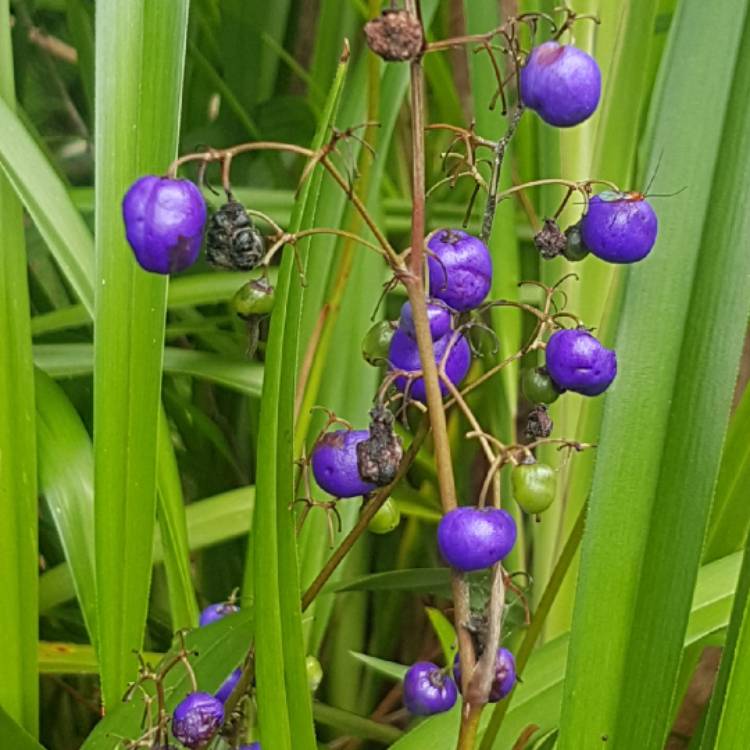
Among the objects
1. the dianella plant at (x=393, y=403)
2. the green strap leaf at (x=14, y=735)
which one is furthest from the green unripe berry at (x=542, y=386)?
the green strap leaf at (x=14, y=735)

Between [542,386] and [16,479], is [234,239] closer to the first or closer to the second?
[542,386]

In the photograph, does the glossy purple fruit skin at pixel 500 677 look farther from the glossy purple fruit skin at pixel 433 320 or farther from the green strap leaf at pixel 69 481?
the green strap leaf at pixel 69 481

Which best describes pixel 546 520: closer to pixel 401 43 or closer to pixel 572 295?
pixel 572 295

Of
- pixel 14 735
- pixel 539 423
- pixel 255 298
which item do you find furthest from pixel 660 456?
pixel 14 735

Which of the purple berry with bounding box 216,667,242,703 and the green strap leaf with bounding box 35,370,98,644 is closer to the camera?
the purple berry with bounding box 216,667,242,703

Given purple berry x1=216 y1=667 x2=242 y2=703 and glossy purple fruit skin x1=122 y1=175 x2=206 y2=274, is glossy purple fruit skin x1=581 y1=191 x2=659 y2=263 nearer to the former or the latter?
glossy purple fruit skin x1=122 y1=175 x2=206 y2=274

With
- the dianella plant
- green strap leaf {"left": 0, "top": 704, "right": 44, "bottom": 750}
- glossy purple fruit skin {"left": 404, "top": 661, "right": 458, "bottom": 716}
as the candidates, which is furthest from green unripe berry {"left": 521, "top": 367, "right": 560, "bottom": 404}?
green strap leaf {"left": 0, "top": 704, "right": 44, "bottom": 750}

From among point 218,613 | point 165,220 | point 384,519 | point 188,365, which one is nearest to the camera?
point 165,220
